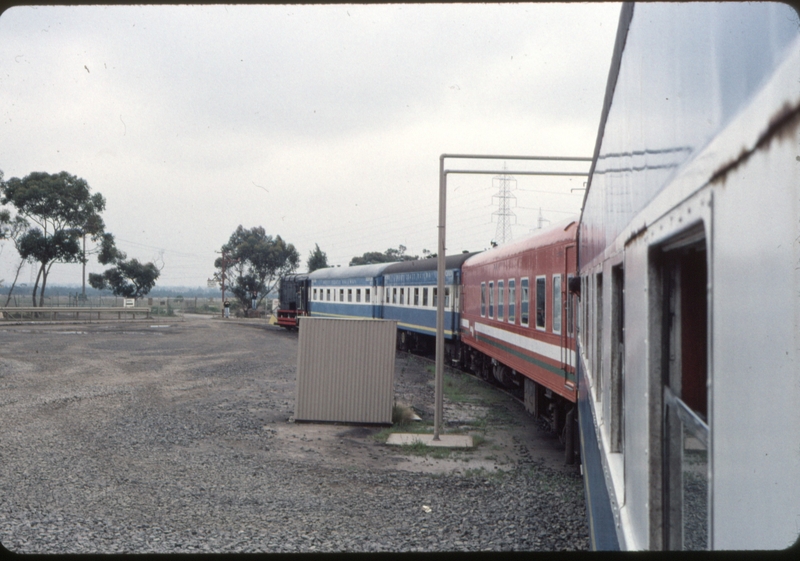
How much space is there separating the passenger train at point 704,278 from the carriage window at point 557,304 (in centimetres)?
636

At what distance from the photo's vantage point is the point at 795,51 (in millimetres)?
810

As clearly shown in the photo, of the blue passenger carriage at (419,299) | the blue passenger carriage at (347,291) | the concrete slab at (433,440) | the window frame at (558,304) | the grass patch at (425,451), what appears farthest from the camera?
the blue passenger carriage at (347,291)

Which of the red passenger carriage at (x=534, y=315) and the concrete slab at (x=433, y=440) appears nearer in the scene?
the red passenger carriage at (x=534, y=315)

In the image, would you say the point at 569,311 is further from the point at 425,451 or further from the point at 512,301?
the point at 512,301

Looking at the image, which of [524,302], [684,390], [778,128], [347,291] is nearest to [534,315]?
[524,302]

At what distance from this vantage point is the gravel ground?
22.9ft

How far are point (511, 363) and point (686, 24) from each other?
12.1m

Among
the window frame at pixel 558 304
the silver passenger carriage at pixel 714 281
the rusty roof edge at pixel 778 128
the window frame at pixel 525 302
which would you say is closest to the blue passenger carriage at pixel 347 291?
the window frame at pixel 525 302

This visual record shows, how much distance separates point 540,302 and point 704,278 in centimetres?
928

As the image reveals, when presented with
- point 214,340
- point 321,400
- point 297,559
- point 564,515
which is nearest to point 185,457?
point 321,400

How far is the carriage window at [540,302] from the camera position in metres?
10.5

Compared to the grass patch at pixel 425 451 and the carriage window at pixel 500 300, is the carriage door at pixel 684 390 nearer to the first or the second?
the grass patch at pixel 425 451

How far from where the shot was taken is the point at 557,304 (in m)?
9.76

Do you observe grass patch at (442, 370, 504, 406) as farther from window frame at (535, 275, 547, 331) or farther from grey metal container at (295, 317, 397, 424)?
A: window frame at (535, 275, 547, 331)
